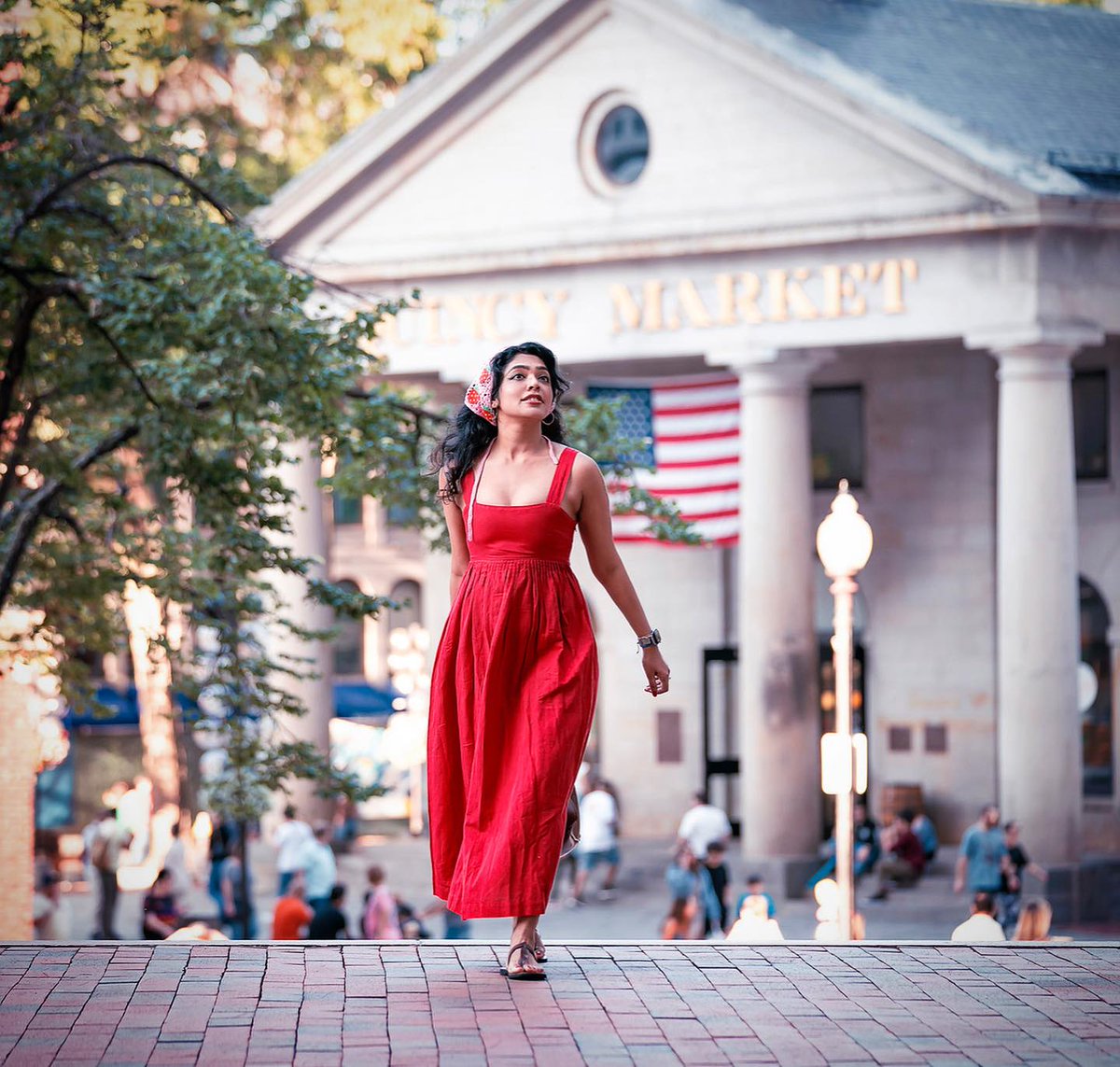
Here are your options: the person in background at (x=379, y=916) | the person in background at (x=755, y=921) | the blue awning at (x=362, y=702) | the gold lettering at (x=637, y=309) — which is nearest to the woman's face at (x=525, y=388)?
the person in background at (x=755, y=921)

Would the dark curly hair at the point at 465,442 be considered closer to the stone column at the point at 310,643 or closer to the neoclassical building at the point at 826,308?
the neoclassical building at the point at 826,308

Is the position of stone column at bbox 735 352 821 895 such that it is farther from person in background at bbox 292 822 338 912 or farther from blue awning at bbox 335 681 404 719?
blue awning at bbox 335 681 404 719

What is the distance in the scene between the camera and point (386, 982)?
6.73 m

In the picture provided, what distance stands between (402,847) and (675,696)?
4505mm

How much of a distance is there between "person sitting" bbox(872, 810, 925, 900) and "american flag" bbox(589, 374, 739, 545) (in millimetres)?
3988

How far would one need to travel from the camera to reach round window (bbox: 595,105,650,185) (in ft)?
81.5

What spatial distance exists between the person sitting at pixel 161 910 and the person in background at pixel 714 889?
207 inches

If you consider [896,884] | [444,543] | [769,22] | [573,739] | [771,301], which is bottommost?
[896,884]

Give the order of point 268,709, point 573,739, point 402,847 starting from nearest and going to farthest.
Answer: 1. point 573,739
2. point 268,709
3. point 402,847

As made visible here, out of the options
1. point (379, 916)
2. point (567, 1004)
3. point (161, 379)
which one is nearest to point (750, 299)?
point (379, 916)

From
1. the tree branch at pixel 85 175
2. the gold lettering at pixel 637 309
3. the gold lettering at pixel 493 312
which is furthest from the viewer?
the gold lettering at pixel 493 312

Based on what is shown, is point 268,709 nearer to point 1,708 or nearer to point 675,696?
point 1,708

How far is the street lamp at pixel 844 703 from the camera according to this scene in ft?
48.5

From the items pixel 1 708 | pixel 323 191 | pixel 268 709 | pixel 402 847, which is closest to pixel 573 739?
pixel 268 709
